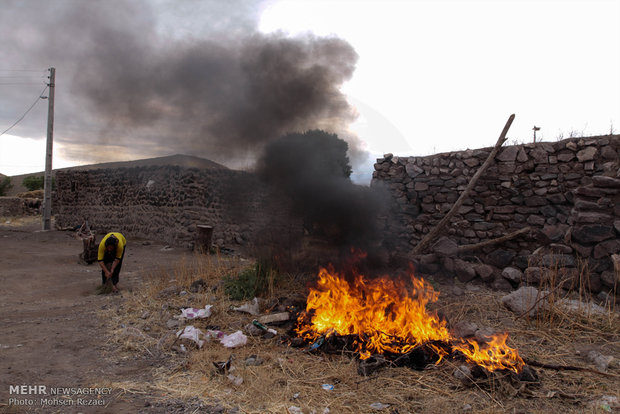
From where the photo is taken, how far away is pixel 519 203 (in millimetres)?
7750

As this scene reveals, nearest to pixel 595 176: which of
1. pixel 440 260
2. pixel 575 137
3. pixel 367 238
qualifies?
pixel 575 137

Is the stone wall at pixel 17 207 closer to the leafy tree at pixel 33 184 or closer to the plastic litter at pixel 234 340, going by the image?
the leafy tree at pixel 33 184

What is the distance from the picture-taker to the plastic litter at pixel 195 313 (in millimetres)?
5543

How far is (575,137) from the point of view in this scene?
7.28 metres

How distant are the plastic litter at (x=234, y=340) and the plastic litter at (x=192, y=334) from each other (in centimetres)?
27

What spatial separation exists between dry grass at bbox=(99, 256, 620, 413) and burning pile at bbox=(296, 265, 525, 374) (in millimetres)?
274

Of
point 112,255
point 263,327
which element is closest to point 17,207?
point 112,255

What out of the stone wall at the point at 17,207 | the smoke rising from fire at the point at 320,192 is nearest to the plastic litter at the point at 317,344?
the smoke rising from fire at the point at 320,192

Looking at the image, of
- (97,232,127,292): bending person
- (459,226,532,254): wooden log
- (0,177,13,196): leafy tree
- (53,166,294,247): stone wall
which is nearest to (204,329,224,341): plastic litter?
(97,232,127,292): bending person

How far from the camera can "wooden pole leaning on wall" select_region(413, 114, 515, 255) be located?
25.9ft

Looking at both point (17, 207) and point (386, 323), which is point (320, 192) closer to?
point (386, 323)

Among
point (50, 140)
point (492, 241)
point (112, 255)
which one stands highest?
point (50, 140)

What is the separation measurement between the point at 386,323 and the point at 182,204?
→ 35.7 feet

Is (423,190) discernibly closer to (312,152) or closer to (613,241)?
(312,152)
